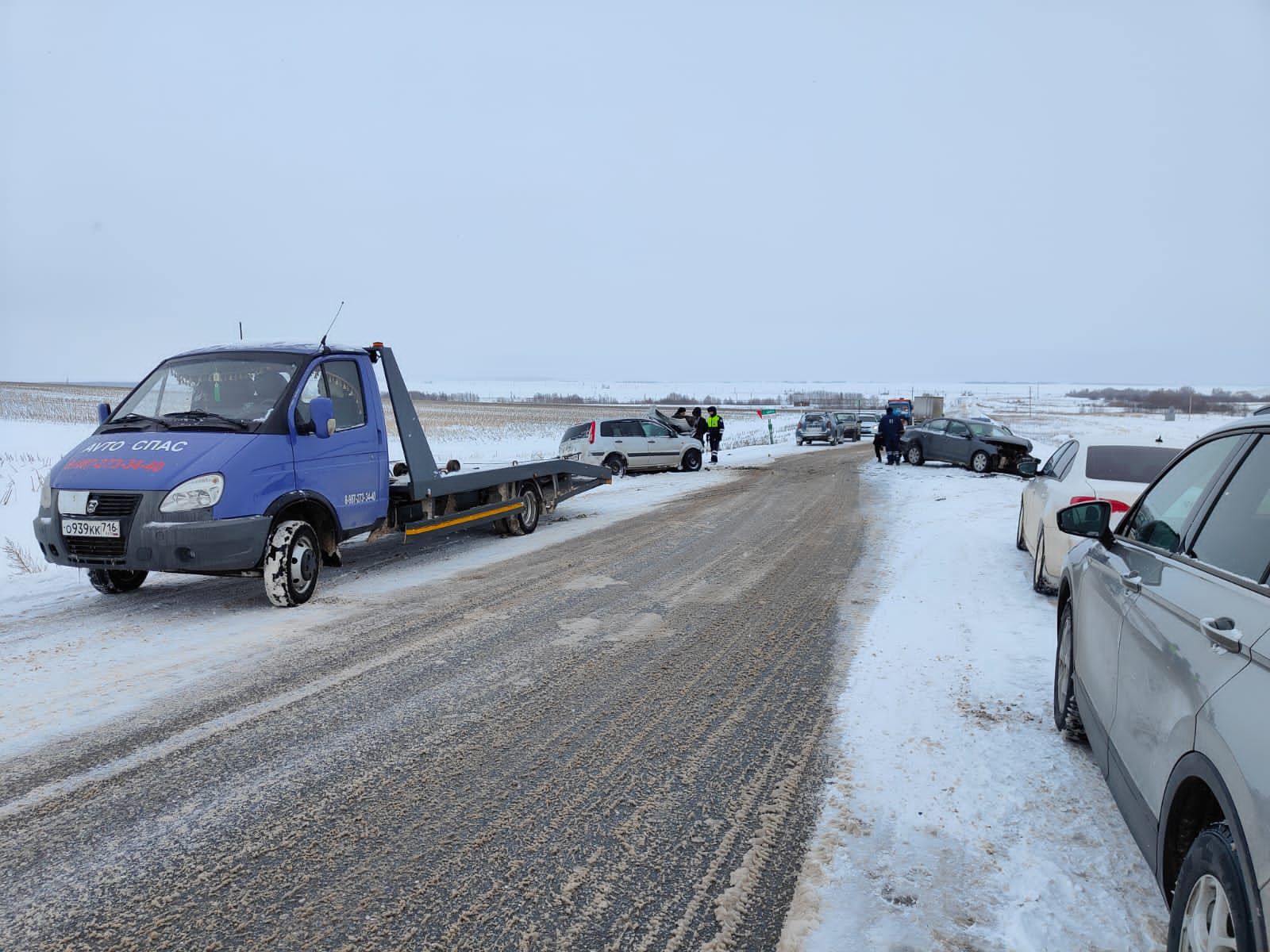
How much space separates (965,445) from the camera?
899 inches

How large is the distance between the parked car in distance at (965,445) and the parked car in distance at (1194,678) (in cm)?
1921

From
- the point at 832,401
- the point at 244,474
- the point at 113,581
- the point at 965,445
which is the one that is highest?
the point at 244,474

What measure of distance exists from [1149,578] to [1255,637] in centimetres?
107

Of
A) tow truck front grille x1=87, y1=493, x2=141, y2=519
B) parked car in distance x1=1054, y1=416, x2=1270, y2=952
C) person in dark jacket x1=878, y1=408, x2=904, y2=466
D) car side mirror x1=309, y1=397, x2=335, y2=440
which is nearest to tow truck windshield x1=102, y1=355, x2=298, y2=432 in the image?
car side mirror x1=309, y1=397, x2=335, y2=440

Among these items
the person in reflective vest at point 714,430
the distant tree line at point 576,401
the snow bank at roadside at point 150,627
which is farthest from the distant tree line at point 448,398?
the snow bank at roadside at point 150,627

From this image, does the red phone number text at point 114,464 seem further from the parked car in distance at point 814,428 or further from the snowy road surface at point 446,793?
the parked car in distance at point 814,428

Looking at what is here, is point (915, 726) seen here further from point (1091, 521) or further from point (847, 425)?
point (847, 425)

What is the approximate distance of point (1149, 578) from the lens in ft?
9.71

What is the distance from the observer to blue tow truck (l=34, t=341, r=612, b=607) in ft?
21.0

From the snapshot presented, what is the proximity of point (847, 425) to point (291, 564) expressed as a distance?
3616 cm

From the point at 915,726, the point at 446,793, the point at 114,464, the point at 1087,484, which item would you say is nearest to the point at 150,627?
the point at 114,464

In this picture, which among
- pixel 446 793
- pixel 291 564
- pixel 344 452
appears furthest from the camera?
pixel 344 452

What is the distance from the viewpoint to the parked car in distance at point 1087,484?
23.3ft

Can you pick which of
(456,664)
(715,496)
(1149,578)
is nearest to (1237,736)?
(1149,578)
